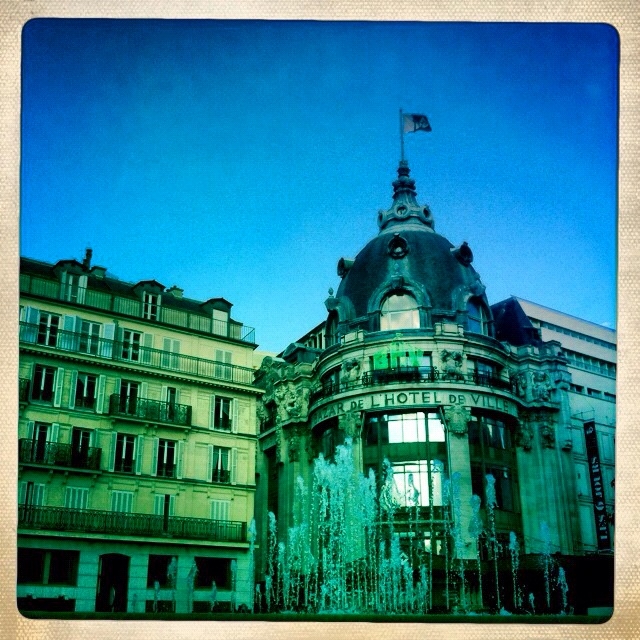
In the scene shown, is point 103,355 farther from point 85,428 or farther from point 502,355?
point 502,355

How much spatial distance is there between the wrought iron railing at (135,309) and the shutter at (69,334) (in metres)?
0.22

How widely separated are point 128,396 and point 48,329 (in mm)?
1253

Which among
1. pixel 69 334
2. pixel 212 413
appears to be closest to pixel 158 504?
pixel 212 413

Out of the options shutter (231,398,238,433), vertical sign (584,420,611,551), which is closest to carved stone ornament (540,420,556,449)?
vertical sign (584,420,611,551)

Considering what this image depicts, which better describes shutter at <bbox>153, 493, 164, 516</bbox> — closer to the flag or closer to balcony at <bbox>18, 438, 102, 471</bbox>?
balcony at <bbox>18, 438, 102, 471</bbox>

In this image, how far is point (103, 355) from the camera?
9.15 meters

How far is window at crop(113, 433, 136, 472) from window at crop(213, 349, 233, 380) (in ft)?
4.50

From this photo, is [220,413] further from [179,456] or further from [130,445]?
[130,445]

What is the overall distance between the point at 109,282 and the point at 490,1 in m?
5.03

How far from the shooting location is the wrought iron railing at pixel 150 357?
8945 mm

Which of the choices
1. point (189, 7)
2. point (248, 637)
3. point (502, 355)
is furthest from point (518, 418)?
point (189, 7)

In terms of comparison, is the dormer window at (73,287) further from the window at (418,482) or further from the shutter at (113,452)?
the window at (418,482)

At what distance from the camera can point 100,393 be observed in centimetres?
909

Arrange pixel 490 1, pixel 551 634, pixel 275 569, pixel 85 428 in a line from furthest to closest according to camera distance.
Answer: pixel 275 569 → pixel 85 428 → pixel 490 1 → pixel 551 634
